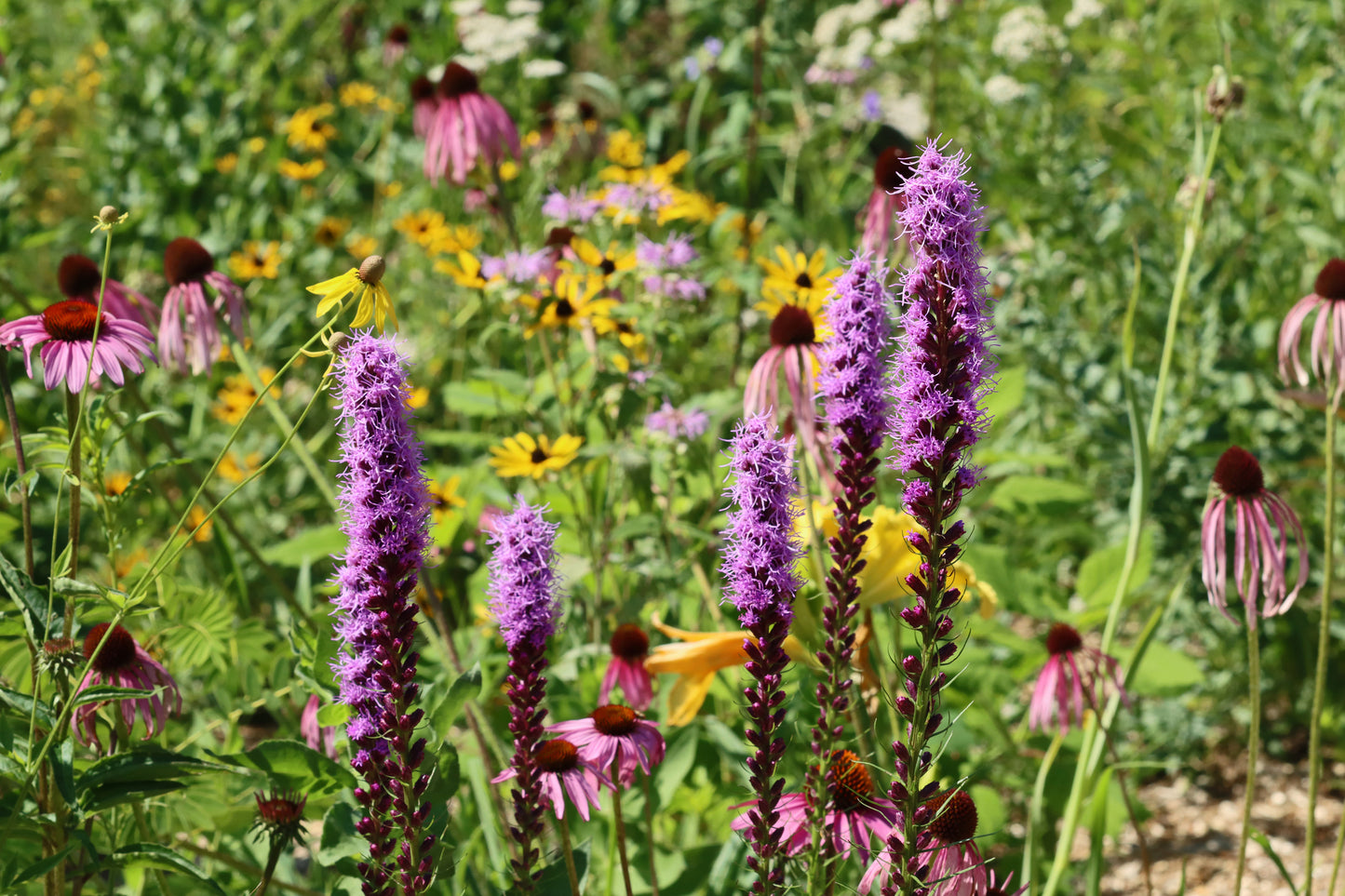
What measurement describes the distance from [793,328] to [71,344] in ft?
3.76

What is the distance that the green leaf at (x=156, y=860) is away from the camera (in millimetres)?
1427

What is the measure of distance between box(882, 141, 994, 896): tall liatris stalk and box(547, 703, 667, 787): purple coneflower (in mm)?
451

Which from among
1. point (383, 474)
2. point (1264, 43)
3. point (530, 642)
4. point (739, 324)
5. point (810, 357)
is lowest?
point (530, 642)

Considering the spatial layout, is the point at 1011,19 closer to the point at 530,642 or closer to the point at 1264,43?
the point at 1264,43

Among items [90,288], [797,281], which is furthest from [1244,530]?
[90,288]

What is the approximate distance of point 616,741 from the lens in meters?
1.59

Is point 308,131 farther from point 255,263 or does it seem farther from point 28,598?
point 28,598

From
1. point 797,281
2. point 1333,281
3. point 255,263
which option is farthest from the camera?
point 255,263

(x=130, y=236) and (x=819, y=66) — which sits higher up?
(x=819, y=66)

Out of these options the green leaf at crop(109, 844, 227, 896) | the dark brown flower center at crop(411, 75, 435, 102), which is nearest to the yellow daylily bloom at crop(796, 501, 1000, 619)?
the green leaf at crop(109, 844, 227, 896)

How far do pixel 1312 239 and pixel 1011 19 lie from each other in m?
1.47

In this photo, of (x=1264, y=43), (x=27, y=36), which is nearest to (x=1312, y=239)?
(x=1264, y=43)

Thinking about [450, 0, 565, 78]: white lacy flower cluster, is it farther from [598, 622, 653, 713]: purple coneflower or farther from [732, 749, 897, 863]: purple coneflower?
[732, 749, 897, 863]: purple coneflower

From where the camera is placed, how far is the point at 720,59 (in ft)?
15.0
